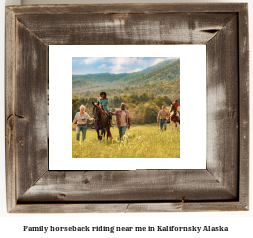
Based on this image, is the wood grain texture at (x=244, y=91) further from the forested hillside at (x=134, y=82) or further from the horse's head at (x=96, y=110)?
the horse's head at (x=96, y=110)

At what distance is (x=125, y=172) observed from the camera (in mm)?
731

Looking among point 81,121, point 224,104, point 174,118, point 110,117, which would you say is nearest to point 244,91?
point 224,104

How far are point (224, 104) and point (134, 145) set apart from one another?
34cm

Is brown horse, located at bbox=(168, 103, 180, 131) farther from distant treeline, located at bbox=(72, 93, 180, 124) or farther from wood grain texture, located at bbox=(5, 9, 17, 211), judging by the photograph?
wood grain texture, located at bbox=(5, 9, 17, 211)

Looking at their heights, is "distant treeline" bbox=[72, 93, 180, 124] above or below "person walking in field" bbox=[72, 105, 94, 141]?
above

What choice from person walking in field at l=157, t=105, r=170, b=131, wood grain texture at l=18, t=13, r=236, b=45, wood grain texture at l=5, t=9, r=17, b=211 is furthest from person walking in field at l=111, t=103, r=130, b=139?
wood grain texture at l=5, t=9, r=17, b=211

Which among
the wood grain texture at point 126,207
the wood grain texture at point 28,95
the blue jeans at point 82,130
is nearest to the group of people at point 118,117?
the blue jeans at point 82,130

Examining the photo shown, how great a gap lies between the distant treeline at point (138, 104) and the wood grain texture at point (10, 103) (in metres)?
0.21

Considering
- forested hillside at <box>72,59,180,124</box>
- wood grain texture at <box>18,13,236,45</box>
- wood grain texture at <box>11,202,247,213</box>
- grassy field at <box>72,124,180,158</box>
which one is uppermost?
wood grain texture at <box>18,13,236,45</box>

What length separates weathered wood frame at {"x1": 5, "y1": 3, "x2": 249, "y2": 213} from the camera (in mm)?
714

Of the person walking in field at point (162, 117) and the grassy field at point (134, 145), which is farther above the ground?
the person walking in field at point (162, 117)

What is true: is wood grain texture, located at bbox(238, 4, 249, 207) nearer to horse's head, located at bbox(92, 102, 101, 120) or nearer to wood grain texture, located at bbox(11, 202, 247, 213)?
wood grain texture, located at bbox(11, 202, 247, 213)

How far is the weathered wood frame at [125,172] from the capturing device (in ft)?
2.34
